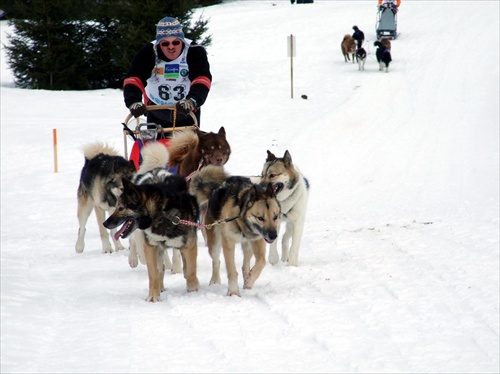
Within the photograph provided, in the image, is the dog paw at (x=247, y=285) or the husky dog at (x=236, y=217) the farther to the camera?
the dog paw at (x=247, y=285)

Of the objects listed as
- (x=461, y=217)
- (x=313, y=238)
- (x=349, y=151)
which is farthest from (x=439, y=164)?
(x=313, y=238)

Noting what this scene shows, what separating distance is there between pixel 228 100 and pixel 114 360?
578 inches

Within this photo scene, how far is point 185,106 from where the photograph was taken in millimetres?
6375

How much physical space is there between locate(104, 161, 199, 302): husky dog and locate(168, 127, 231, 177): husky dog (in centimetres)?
93

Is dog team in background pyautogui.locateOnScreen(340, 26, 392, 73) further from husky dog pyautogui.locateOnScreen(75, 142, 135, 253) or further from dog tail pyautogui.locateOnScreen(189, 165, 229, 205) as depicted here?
dog tail pyautogui.locateOnScreen(189, 165, 229, 205)

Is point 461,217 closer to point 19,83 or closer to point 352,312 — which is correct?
point 352,312

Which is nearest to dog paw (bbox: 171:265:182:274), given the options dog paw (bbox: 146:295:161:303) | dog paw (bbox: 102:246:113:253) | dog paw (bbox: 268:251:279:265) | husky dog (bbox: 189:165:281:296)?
husky dog (bbox: 189:165:281:296)

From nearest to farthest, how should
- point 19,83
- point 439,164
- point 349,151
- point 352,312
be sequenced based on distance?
point 352,312
point 439,164
point 349,151
point 19,83

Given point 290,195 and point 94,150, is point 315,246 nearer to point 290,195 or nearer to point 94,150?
point 290,195

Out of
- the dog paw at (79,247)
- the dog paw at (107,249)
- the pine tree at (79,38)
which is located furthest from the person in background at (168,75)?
the pine tree at (79,38)

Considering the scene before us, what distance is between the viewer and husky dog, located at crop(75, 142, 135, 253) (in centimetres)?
648

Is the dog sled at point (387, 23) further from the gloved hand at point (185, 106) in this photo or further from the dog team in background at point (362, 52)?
the gloved hand at point (185, 106)

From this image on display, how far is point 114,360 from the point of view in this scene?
3.73 meters

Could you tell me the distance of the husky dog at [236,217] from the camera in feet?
15.6
